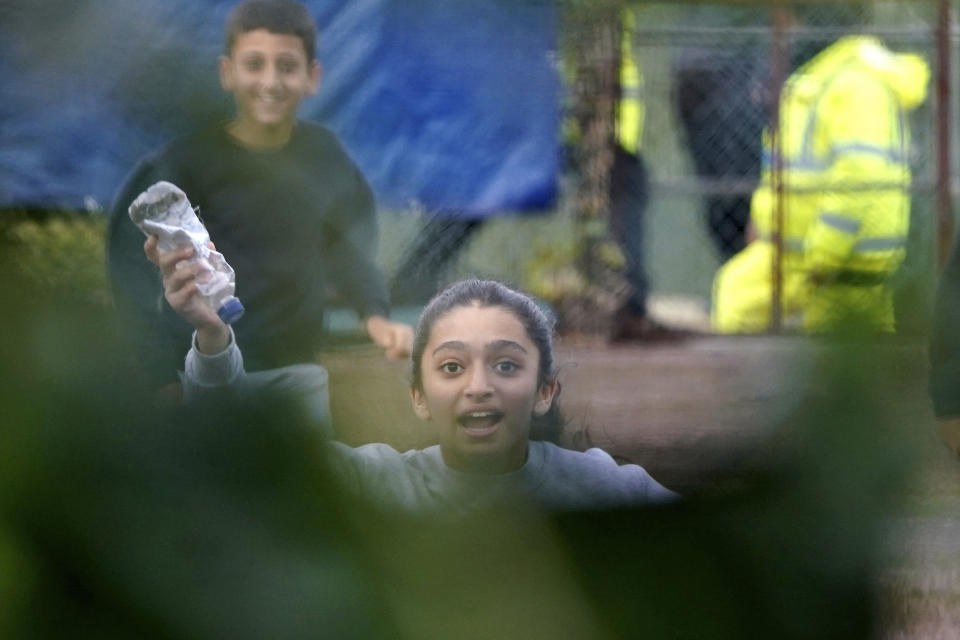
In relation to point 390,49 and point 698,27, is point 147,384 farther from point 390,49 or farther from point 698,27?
point 698,27

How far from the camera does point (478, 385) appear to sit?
168 centimetres

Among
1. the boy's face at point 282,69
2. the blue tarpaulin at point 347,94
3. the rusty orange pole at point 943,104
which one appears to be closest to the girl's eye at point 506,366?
the blue tarpaulin at point 347,94

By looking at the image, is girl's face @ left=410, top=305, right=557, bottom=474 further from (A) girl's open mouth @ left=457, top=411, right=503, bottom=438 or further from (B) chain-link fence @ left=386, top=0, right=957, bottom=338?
(B) chain-link fence @ left=386, top=0, right=957, bottom=338

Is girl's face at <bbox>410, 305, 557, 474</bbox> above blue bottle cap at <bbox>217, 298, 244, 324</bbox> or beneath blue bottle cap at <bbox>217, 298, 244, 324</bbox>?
beneath

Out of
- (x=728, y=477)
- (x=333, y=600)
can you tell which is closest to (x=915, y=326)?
(x=728, y=477)

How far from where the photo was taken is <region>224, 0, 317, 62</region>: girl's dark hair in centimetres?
256

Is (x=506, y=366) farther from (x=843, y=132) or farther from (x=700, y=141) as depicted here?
(x=700, y=141)

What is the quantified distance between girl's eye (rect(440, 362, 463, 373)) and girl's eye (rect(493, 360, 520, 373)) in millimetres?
50

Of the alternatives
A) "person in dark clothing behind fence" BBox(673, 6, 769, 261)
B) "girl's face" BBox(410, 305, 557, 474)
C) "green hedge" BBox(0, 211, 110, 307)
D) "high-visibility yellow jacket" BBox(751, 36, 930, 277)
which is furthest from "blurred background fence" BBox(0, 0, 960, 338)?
"green hedge" BBox(0, 211, 110, 307)

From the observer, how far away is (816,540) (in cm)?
66

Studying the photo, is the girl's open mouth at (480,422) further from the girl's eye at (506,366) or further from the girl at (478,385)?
the girl's eye at (506,366)

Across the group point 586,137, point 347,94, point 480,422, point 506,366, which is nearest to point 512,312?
point 506,366

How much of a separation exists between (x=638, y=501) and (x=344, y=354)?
876 mm

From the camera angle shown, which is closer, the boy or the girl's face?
the girl's face
